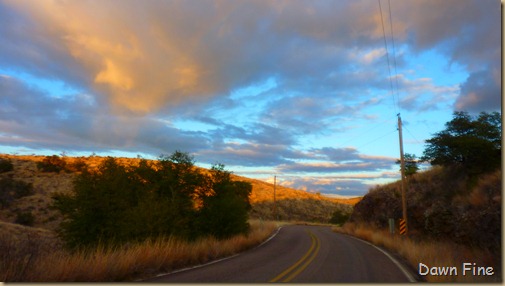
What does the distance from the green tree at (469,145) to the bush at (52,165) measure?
222ft

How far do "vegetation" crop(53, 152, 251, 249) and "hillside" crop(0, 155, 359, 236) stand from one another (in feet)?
32.6

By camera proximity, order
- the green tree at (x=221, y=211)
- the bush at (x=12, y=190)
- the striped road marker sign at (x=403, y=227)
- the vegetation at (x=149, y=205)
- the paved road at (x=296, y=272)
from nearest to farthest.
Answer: the paved road at (x=296, y=272)
the vegetation at (x=149, y=205)
the green tree at (x=221, y=211)
the striped road marker sign at (x=403, y=227)
the bush at (x=12, y=190)

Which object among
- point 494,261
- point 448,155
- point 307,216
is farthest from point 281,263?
point 307,216

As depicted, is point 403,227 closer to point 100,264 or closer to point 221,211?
point 221,211

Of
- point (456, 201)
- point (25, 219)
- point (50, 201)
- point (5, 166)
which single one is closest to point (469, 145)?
point (456, 201)

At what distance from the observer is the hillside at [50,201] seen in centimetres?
4565

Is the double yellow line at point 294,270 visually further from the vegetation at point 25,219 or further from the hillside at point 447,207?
the vegetation at point 25,219

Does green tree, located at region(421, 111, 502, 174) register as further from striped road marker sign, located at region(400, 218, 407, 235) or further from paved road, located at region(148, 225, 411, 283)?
paved road, located at region(148, 225, 411, 283)

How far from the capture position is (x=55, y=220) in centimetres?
4531

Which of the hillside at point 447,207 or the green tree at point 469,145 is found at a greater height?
the green tree at point 469,145

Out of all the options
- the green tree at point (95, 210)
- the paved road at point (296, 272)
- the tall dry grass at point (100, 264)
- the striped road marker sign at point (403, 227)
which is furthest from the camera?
the striped road marker sign at point (403, 227)

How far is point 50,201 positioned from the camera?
52.8 m

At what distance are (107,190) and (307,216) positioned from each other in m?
67.4

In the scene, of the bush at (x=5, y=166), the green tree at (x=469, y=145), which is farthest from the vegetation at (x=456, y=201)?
the bush at (x=5, y=166)
